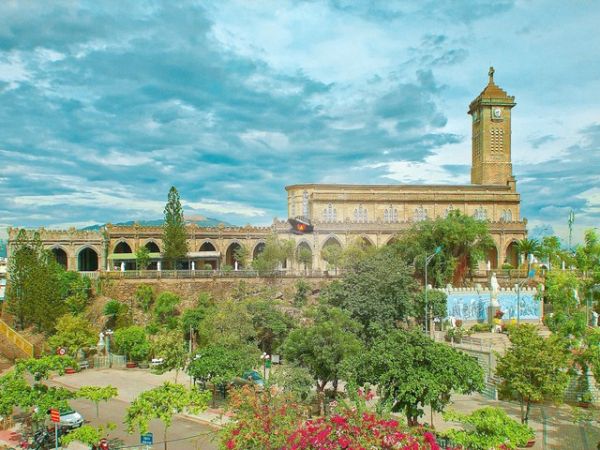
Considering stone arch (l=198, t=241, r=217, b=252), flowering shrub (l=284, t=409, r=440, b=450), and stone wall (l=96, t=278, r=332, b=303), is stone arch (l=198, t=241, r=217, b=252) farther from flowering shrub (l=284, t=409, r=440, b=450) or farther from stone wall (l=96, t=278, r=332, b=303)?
flowering shrub (l=284, t=409, r=440, b=450)

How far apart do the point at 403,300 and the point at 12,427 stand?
829 inches

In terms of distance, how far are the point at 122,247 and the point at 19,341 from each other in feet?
65.8

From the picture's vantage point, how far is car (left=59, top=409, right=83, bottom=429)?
804 inches

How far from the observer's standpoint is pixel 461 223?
4459 cm

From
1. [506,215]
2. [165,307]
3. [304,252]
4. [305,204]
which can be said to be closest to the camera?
[165,307]

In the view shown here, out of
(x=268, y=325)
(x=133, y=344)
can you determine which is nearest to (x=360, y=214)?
(x=268, y=325)

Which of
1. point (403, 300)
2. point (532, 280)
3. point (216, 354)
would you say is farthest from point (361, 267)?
point (532, 280)

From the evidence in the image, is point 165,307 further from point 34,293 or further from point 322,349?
point 322,349

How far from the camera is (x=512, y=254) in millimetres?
55844

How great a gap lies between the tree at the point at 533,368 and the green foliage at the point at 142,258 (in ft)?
119

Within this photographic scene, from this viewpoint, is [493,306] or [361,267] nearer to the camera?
[361,267]

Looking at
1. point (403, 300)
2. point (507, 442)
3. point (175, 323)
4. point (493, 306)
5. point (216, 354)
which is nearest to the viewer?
point (507, 442)

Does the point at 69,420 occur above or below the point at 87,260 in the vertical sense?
below

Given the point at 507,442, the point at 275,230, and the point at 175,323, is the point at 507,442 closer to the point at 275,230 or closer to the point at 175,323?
the point at 175,323
